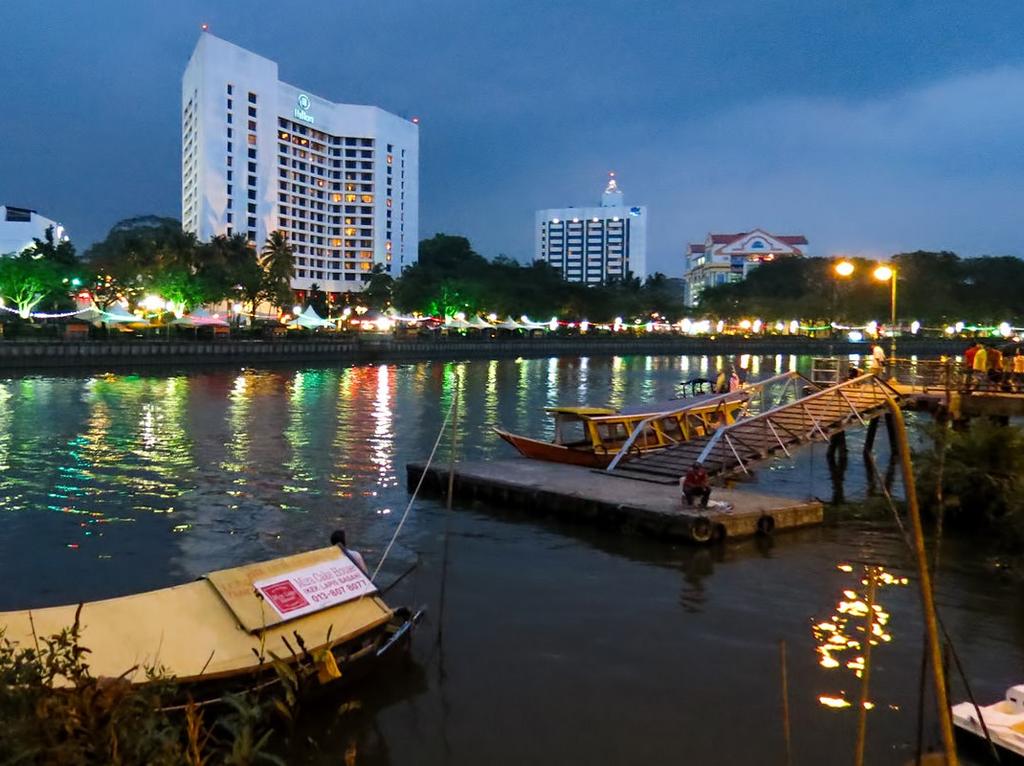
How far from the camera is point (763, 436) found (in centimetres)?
2423

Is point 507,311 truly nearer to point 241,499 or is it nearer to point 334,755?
point 241,499

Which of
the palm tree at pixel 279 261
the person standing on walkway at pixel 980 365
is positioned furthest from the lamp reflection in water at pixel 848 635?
the palm tree at pixel 279 261

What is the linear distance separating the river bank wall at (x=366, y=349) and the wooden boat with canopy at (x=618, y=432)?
52271mm

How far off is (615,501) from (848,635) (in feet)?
21.4

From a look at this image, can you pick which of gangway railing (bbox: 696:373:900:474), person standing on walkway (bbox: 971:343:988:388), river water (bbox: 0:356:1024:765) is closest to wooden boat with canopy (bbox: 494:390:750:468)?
gangway railing (bbox: 696:373:900:474)

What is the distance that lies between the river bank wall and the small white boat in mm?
67163

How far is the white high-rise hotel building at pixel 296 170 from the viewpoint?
15388 cm

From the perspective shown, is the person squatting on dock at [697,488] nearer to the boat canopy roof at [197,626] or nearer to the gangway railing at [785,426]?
the gangway railing at [785,426]

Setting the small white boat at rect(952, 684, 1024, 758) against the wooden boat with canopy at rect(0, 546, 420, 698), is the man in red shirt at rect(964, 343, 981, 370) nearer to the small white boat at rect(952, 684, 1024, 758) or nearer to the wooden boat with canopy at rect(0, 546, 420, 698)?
the small white boat at rect(952, 684, 1024, 758)

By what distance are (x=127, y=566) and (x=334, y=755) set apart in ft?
28.5

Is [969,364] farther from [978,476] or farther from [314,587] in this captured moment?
[314,587]

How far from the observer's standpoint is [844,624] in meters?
14.3

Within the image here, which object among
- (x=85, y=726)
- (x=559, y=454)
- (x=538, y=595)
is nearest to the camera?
(x=85, y=726)

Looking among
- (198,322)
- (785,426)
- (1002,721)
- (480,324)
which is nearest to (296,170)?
(480,324)
